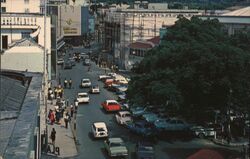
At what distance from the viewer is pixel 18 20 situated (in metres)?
25.6

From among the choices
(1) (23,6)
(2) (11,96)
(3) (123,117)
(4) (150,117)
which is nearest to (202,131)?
(4) (150,117)

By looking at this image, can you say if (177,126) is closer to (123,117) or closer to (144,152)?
(123,117)

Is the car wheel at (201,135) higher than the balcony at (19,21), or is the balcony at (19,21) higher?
the balcony at (19,21)

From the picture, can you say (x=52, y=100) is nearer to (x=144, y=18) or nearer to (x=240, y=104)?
(x=240, y=104)

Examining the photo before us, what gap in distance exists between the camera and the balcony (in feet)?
82.8

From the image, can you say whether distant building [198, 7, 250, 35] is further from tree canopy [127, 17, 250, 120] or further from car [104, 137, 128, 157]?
car [104, 137, 128, 157]

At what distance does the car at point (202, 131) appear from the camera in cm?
2125

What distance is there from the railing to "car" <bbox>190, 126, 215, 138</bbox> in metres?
10.6

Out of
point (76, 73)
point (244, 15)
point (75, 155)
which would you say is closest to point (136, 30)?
point (76, 73)

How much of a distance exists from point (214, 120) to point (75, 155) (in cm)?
641

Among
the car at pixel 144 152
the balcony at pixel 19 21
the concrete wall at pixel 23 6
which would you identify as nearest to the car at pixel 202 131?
the car at pixel 144 152

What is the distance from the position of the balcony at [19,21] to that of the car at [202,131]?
10460 millimetres

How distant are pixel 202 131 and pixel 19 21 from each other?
11.2 metres

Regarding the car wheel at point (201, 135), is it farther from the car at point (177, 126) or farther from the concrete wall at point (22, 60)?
the concrete wall at point (22, 60)
